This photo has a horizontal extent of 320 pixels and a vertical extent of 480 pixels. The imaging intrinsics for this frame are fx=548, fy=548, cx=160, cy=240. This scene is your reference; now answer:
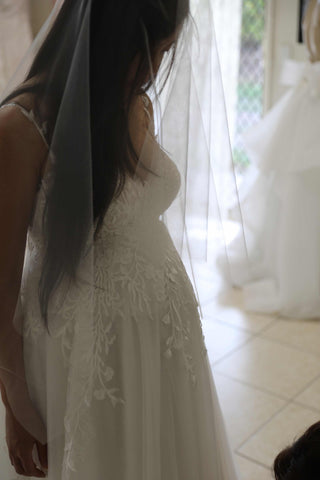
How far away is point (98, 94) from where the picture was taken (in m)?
0.86

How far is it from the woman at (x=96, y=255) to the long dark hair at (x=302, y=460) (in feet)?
0.75

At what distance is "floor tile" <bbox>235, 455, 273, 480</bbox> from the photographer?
1654 mm

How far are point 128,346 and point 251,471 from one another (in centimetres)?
98

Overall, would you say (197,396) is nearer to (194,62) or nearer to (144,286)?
(144,286)

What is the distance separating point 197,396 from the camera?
1.01 metres

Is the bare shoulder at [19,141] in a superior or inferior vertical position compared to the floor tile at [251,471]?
superior

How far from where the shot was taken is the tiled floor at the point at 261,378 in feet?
5.98

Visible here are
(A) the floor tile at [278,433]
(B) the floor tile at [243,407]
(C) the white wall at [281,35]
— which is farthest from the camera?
(C) the white wall at [281,35]

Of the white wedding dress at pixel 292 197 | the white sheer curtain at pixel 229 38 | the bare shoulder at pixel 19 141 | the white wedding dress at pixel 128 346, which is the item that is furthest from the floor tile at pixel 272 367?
the white sheer curtain at pixel 229 38

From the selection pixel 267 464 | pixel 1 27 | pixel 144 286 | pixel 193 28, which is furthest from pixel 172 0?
pixel 267 464

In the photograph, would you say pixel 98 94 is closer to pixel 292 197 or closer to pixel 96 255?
pixel 96 255

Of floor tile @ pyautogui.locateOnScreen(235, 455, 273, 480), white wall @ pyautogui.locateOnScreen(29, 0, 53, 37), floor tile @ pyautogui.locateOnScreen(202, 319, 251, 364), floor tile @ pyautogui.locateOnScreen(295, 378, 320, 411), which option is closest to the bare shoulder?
white wall @ pyautogui.locateOnScreen(29, 0, 53, 37)

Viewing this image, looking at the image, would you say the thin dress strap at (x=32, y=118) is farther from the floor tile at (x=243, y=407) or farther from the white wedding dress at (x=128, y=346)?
the floor tile at (x=243, y=407)

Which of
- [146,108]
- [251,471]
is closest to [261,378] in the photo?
[251,471]
